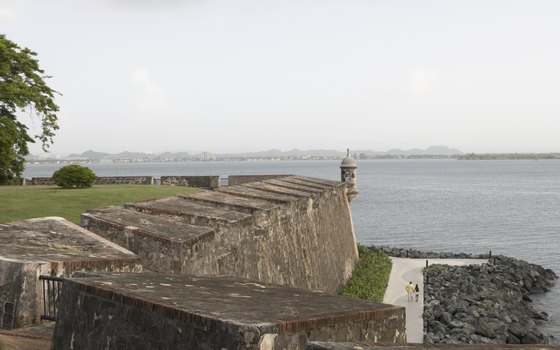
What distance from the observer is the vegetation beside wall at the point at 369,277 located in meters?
29.8

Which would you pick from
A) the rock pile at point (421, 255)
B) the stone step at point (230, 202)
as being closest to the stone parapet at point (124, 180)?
the rock pile at point (421, 255)

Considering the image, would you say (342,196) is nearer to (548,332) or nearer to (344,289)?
(344,289)

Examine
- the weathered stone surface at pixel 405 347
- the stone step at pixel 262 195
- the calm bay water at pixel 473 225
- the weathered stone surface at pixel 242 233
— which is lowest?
the calm bay water at pixel 473 225

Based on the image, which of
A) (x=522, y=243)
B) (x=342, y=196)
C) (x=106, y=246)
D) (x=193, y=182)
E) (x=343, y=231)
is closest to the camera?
(x=106, y=246)

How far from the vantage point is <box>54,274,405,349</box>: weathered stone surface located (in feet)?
17.6

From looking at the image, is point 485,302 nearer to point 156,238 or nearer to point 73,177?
point 73,177

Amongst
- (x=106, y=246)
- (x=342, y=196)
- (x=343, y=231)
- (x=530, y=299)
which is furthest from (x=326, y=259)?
(x=530, y=299)

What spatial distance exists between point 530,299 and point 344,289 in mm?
17061

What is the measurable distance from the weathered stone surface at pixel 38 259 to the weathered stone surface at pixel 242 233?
1182 millimetres

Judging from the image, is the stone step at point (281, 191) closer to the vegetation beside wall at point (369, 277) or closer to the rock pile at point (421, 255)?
the vegetation beside wall at point (369, 277)

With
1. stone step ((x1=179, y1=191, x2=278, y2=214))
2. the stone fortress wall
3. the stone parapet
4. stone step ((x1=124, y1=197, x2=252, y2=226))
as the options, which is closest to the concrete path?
the stone fortress wall

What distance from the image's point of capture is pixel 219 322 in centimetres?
531

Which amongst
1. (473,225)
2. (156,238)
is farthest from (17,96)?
(473,225)

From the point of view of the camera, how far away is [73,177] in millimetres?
31922
